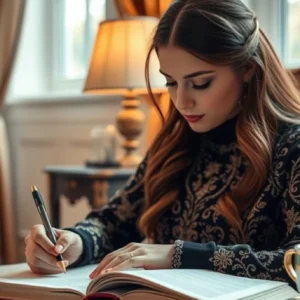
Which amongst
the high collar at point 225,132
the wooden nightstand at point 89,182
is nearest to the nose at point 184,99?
the high collar at point 225,132

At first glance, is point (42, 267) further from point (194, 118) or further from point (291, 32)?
point (291, 32)

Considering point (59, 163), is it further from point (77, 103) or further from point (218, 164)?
point (218, 164)

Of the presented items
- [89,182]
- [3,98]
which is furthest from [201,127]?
[3,98]

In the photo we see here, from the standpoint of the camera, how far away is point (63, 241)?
134 cm

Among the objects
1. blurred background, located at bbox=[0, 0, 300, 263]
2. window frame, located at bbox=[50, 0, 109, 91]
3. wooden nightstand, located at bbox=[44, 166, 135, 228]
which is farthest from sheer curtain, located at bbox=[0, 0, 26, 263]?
wooden nightstand, located at bbox=[44, 166, 135, 228]

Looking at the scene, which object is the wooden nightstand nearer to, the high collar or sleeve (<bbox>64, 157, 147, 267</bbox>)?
sleeve (<bbox>64, 157, 147, 267</bbox>)

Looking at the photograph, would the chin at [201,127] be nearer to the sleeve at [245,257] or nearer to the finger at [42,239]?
the sleeve at [245,257]

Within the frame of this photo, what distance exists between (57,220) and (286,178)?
1.54m

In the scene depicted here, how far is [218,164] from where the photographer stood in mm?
1438

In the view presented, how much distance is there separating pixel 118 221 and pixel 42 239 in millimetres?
287

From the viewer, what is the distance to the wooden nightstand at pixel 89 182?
2322 millimetres

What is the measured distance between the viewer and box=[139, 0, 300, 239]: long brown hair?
131 cm

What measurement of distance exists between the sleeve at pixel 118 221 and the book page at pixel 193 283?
43cm

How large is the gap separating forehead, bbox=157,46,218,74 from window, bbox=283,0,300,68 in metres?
1.16
